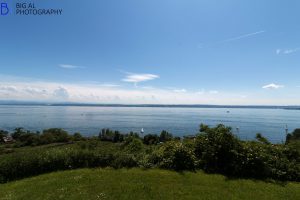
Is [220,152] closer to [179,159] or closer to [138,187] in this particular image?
[179,159]

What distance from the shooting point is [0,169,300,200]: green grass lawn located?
5.45 metres

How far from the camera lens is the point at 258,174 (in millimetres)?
7098

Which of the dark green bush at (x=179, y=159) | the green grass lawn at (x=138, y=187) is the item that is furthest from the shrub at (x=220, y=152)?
the green grass lawn at (x=138, y=187)

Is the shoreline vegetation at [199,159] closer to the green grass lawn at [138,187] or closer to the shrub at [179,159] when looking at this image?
the shrub at [179,159]

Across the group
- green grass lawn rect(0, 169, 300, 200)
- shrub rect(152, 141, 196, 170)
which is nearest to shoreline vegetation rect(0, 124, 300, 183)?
shrub rect(152, 141, 196, 170)

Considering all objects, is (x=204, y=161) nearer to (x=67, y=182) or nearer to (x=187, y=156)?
(x=187, y=156)

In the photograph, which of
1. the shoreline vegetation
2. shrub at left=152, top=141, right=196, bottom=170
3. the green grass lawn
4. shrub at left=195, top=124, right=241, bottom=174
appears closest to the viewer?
the green grass lawn

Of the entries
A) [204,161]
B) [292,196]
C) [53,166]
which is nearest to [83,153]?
[53,166]

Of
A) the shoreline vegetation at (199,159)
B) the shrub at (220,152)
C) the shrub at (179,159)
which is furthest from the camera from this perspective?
the shrub at (179,159)

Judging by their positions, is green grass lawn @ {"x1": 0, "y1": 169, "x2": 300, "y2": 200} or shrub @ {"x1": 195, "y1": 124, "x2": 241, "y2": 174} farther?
shrub @ {"x1": 195, "y1": 124, "x2": 241, "y2": 174}

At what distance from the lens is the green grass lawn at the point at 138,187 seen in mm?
5449

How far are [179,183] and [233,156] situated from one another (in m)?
2.43

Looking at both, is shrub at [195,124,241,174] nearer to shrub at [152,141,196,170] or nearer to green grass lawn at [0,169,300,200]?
shrub at [152,141,196,170]

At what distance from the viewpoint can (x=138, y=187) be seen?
591 centimetres
